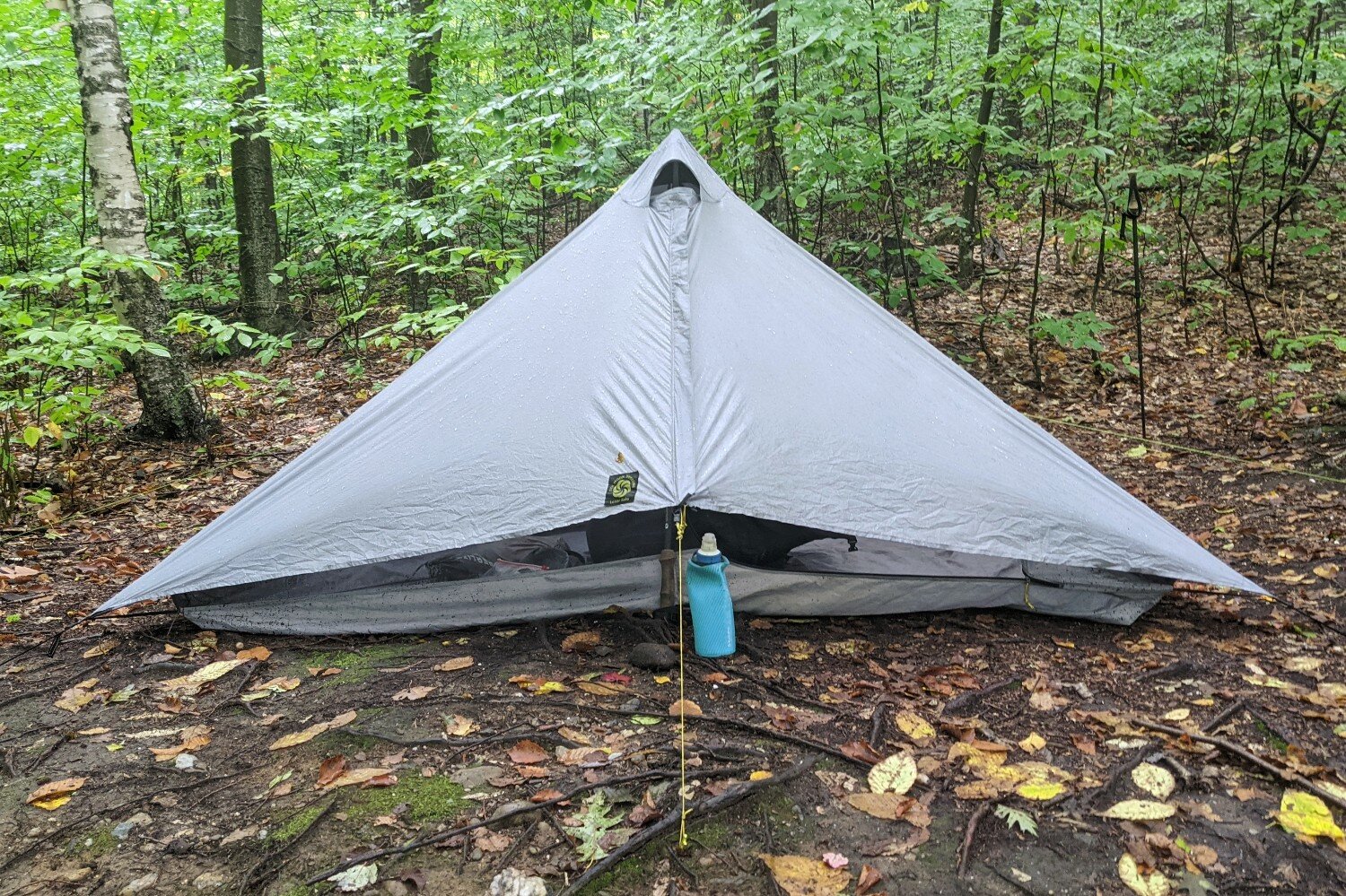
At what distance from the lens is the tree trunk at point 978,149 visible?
6.43 metres

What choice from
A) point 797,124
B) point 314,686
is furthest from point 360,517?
point 797,124

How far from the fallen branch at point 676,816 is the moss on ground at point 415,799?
0.43 m

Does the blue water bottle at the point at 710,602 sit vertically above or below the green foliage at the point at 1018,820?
above

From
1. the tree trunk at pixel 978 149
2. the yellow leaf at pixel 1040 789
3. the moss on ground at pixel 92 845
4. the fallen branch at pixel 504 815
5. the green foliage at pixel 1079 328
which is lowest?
the yellow leaf at pixel 1040 789

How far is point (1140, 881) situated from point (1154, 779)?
453mm

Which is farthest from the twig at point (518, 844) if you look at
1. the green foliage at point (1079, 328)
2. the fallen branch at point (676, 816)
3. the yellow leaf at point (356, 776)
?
the green foliage at point (1079, 328)

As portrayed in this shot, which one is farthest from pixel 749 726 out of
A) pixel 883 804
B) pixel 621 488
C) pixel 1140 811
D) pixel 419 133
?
pixel 419 133

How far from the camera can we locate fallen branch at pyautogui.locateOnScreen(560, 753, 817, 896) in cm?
190

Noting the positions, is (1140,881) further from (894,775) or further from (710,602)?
(710,602)

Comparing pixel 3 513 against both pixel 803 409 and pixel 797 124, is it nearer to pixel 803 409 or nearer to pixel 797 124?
pixel 803 409

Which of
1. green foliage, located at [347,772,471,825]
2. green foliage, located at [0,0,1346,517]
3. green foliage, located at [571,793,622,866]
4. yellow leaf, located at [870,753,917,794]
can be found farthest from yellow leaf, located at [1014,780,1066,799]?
green foliage, located at [0,0,1346,517]

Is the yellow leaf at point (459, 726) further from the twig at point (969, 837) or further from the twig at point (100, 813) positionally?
the twig at point (969, 837)

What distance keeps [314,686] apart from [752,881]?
66.5 inches

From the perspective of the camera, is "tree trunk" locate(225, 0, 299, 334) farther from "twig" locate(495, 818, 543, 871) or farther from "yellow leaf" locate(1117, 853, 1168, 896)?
"yellow leaf" locate(1117, 853, 1168, 896)
